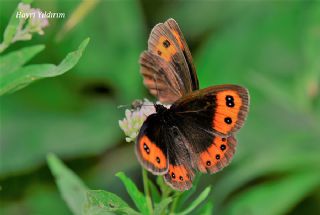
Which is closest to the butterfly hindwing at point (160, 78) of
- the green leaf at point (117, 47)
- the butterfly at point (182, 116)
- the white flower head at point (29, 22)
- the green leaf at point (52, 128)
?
the butterfly at point (182, 116)

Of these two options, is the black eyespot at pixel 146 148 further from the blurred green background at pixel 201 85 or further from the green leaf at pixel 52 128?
the green leaf at pixel 52 128

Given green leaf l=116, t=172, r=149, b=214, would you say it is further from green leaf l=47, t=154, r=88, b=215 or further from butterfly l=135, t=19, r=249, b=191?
green leaf l=47, t=154, r=88, b=215

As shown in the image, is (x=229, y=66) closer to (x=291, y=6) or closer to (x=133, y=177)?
(x=291, y=6)

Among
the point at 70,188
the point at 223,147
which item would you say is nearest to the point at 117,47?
the point at 70,188

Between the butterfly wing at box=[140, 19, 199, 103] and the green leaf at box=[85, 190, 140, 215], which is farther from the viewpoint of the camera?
the butterfly wing at box=[140, 19, 199, 103]

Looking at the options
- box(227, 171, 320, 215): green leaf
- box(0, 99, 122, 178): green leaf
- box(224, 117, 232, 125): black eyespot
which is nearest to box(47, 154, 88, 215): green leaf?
A: box(224, 117, 232, 125): black eyespot

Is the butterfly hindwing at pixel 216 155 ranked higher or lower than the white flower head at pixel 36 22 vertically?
lower

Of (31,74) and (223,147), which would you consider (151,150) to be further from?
(31,74)
